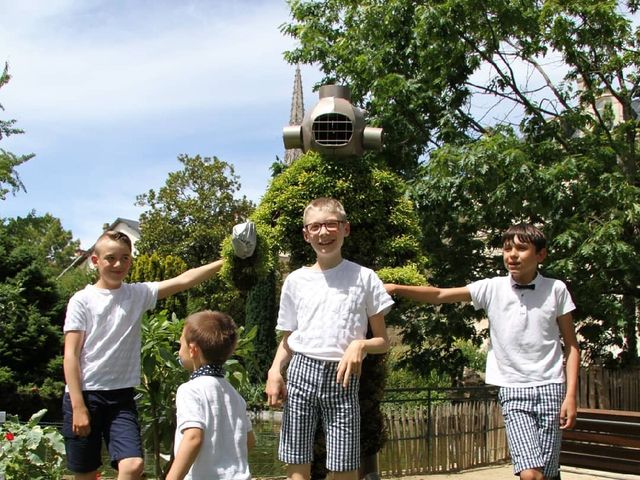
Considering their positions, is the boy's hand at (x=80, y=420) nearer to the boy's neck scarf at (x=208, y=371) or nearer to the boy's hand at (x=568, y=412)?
the boy's neck scarf at (x=208, y=371)

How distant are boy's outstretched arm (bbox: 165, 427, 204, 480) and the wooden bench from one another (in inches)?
165

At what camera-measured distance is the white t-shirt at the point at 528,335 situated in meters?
3.47

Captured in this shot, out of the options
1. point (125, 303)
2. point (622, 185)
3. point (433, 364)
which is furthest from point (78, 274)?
point (125, 303)

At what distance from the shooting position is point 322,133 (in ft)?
15.3

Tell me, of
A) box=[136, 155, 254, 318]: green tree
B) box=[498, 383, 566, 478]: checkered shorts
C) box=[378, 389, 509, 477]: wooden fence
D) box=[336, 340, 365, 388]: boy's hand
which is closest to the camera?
box=[336, 340, 365, 388]: boy's hand

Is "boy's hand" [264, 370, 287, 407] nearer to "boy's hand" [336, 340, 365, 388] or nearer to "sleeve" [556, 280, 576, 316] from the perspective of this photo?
"boy's hand" [336, 340, 365, 388]

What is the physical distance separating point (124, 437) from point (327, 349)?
3.49ft

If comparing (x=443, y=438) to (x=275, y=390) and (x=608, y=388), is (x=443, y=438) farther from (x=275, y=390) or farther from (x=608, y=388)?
(x=275, y=390)

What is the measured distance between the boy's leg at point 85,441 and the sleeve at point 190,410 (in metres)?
0.82

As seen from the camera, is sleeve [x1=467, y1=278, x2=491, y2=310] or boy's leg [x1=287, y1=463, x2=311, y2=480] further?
sleeve [x1=467, y1=278, x2=491, y2=310]

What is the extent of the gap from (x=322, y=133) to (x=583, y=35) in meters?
6.62

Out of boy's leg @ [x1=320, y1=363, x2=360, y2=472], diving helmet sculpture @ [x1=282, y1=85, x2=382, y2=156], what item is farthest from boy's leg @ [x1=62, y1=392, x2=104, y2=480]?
diving helmet sculpture @ [x1=282, y1=85, x2=382, y2=156]

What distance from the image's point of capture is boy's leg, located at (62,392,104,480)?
349 centimetres

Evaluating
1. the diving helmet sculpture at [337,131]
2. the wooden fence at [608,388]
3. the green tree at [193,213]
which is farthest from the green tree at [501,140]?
the green tree at [193,213]
